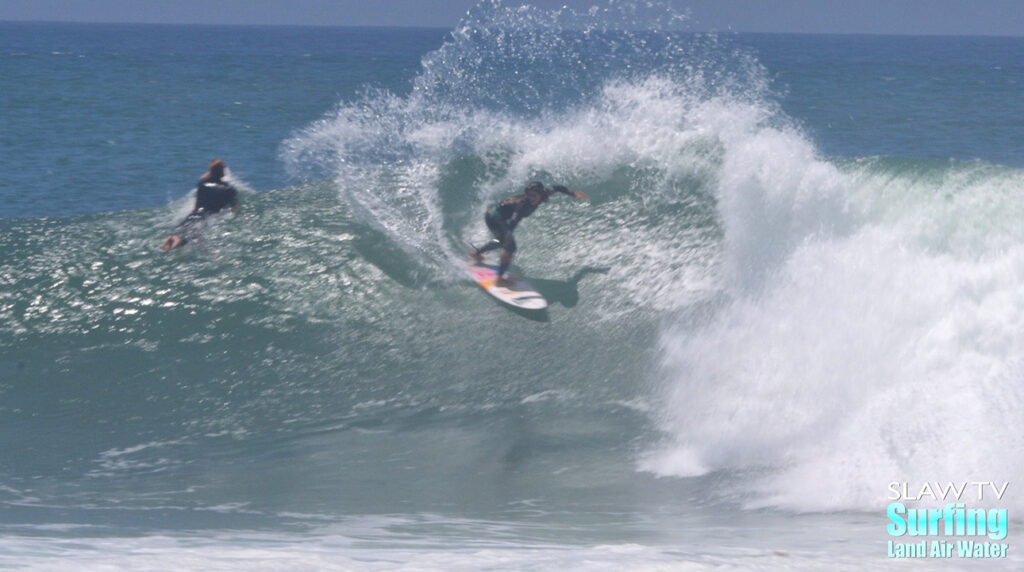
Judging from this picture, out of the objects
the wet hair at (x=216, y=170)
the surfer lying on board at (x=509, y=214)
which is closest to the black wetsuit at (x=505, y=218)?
the surfer lying on board at (x=509, y=214)

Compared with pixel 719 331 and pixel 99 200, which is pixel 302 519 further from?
pixel 99 200

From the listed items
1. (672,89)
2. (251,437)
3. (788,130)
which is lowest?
(251,437)

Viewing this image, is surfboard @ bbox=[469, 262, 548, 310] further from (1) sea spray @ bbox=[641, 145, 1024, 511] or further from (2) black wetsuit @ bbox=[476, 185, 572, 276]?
(1) sea spray @ bbox=[641, 145, 1024, 511]

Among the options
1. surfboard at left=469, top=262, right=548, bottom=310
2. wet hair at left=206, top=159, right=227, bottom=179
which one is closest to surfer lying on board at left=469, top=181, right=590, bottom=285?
surfboard at left=469, top=262, right=548, bottom=310

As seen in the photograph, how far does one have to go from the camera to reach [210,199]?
1355 centimetres

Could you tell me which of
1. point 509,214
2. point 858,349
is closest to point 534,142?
point 509,214

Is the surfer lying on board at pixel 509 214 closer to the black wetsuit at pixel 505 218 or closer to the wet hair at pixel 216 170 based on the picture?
the black wetsuit at pixel 505 218

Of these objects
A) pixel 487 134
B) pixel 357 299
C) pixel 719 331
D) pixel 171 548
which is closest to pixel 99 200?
pixel 487 134

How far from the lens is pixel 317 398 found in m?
10.0

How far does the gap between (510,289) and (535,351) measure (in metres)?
1.06

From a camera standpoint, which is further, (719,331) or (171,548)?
(719,331)

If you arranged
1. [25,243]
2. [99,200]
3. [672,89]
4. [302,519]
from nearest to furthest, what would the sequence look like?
[302,519] → [25,243] → [672,89] → [99,200]

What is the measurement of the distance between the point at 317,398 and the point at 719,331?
3709mm

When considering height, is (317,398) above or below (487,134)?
below
